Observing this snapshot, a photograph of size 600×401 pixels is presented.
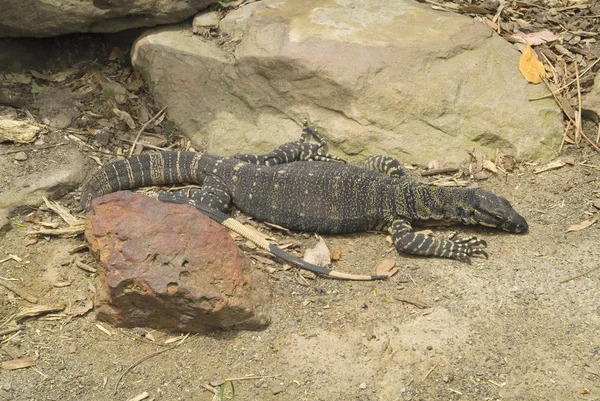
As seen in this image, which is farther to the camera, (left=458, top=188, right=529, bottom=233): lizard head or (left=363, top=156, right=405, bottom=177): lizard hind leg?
(left=363, top=156, right=405, bottom=177): lizard hind leg

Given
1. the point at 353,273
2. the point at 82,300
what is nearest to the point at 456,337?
the point at 353,273

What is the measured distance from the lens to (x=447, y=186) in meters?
9.01

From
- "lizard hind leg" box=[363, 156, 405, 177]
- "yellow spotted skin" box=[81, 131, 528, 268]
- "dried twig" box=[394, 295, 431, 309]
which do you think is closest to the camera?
"dried twig" box=[394, 295, 431, 309]

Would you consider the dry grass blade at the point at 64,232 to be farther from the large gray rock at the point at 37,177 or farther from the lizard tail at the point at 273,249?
the lizard tail at the point at 273,249

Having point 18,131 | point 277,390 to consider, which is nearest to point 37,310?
point 277,390

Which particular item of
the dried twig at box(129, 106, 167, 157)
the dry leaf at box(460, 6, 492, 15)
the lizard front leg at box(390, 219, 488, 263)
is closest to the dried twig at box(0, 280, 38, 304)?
the dried twig at box(129, 106, 167, 157)

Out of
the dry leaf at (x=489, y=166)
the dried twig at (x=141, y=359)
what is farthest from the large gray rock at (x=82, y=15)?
the dried twig at (x=141, y=359)

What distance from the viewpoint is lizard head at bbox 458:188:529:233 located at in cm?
796

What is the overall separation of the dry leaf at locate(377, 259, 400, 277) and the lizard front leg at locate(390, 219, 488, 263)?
282 millimetres

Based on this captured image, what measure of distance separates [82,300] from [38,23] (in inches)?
180

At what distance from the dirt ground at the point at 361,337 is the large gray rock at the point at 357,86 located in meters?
1.83

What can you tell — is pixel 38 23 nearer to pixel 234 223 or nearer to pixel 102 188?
pixel 102 188

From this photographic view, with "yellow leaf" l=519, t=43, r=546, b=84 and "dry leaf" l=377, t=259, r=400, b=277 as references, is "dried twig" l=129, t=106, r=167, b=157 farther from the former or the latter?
"yellow leaf" l=519, t=43, r=546, b=84

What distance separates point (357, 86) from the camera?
30.2 ft
